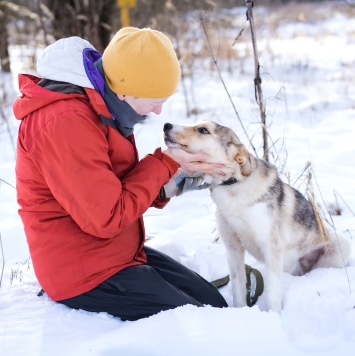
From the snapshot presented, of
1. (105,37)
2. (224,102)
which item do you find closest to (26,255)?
(224,102)

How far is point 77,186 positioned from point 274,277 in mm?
1338

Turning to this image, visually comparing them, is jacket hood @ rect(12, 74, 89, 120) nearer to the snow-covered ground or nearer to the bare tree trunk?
the snow-covered ground

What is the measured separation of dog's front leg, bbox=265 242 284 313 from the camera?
3.12 meters

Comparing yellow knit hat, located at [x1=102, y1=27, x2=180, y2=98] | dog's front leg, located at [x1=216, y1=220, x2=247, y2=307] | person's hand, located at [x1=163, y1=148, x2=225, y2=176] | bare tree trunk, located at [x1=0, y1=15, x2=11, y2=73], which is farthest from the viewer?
bare tree trunk, located at [x1=0, y1=15, x2=11, y2=73]

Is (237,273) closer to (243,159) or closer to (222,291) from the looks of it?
(222,291)

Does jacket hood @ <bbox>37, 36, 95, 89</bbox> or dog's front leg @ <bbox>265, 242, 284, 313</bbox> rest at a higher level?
jacket hood @ <bbox>37, 36, 95, 89</bbox>

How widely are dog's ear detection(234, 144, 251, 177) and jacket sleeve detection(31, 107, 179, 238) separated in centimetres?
67

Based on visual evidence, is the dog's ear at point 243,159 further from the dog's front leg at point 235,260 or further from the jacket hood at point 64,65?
the jacket hood at point 64,65

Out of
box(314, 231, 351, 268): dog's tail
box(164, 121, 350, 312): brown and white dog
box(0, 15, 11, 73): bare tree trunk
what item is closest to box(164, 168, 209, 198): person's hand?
box(164, 121, 350, 312): brown and white dog

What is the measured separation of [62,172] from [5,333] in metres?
0.88

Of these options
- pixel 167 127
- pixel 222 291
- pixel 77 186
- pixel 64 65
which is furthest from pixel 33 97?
pixel 222 291

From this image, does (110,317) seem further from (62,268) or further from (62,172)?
(62,172)

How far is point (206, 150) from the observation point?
119 inches

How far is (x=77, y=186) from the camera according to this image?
2488 millimetres
